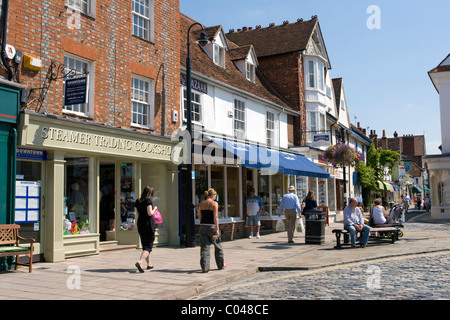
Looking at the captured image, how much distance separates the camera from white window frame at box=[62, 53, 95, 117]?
38.8ft

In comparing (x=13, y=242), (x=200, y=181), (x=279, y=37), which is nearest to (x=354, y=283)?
(x=13, y=242)

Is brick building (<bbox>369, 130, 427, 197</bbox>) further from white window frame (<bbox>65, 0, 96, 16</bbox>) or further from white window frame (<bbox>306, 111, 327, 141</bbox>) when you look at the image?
white window frame (<bbox>65, 0, 96, 16</bbox>)

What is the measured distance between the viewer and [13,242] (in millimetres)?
9516

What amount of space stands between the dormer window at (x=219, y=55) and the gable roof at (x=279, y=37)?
601 centimetres

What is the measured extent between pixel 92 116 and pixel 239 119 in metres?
8.66

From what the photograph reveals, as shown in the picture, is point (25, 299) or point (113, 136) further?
point (113, 136)

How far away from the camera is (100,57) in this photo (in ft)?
41.3

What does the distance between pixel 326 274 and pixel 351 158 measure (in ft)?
44.1

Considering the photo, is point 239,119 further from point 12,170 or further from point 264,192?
point 12,170

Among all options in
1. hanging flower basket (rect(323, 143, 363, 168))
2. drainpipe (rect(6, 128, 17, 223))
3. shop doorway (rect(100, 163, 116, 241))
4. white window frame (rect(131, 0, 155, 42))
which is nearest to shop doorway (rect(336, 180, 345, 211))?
hanging flower basket (rect(323, 143, 363, 168))

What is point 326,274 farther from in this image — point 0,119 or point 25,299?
point 0,119

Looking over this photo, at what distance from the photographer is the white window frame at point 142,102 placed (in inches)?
547

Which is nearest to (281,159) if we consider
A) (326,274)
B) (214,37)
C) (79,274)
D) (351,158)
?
(351,158)
